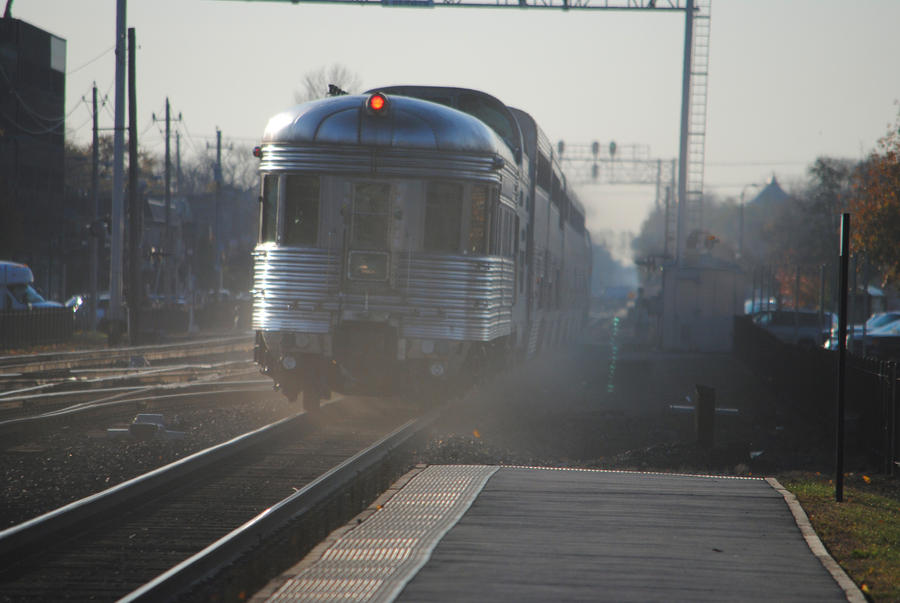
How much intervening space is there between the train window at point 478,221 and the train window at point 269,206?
2399mm

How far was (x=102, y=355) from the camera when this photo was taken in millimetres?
27031

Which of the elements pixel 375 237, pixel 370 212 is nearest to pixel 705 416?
pixel 375 237

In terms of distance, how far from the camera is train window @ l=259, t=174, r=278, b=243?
13.9 meters

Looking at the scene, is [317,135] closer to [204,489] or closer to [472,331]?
[472,331]

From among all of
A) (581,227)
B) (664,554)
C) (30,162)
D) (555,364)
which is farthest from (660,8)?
(30,162)

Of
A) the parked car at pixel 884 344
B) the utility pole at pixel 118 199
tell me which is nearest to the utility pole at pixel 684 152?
the parked car at pixel 884 344

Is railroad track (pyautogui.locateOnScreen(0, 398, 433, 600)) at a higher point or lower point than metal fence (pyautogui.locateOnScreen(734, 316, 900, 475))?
lower

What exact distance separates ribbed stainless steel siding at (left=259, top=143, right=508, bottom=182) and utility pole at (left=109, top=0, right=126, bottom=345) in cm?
1746

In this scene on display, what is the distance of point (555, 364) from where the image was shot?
2944 centimetres

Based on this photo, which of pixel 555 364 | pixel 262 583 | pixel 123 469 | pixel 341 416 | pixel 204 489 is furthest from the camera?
pixel 555 364

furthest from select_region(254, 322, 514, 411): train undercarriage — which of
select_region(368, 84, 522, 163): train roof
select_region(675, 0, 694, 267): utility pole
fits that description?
select_region(675, 0, 694, 267): utility pole

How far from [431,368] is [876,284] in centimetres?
5611

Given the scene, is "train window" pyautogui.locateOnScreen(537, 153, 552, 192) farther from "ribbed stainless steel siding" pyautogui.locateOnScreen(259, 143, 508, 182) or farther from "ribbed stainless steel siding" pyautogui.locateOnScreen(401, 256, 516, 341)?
"ribbed stainless steel siding" pyautogui.locateOnScreen(401, 256, 516, 341)

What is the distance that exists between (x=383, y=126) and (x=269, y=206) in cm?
172
